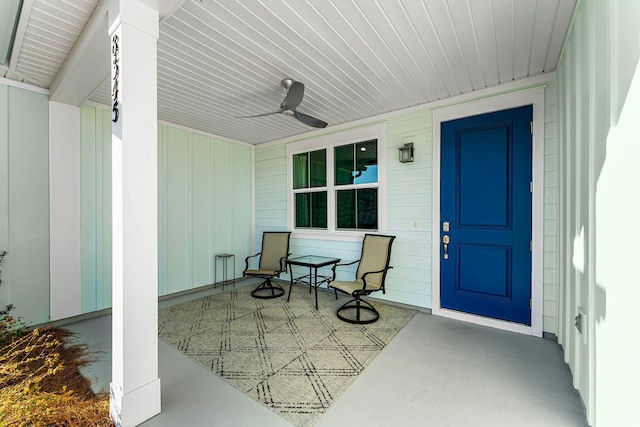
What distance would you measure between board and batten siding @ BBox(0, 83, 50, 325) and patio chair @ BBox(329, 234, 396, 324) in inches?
→ 133

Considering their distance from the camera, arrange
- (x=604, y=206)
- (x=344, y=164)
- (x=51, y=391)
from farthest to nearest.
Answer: (x=344, y=164)
(x=51, y=391)
(x=604, y=206)

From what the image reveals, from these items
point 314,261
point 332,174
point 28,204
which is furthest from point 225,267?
point 28,204

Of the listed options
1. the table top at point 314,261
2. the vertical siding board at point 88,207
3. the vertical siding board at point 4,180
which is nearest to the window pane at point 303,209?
the table top at point 314,261

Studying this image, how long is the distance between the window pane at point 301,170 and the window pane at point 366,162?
3.34ft

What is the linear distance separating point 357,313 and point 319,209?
1.98 meters

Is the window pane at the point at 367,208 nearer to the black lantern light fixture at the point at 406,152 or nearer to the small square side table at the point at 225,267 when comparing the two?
the black lantern light fixture at the point at 406,152

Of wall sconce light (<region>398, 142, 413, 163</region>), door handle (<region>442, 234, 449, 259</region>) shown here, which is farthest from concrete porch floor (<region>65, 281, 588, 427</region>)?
wall sconce light (<region>398, 142, 413, 163</region>)

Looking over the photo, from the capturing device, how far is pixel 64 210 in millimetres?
3236

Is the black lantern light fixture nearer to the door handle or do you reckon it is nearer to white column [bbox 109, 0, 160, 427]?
the door handle

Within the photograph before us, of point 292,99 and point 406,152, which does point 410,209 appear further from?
point 292,99

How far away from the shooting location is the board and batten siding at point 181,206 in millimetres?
3451

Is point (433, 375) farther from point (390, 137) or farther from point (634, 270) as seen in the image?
point (390, 137)

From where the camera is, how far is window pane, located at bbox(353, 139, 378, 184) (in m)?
4.03

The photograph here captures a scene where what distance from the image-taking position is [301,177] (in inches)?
194
